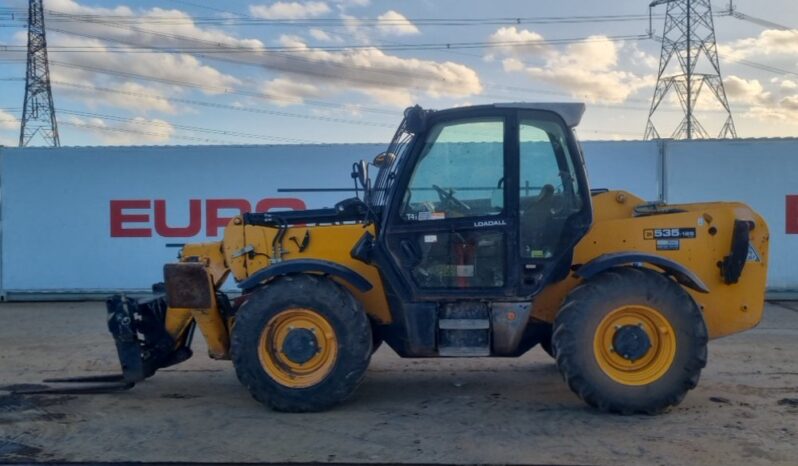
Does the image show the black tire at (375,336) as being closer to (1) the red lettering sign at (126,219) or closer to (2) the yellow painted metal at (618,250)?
(2) the yellow painted metal at (618,250)

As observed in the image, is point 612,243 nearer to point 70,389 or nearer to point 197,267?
point 197,267

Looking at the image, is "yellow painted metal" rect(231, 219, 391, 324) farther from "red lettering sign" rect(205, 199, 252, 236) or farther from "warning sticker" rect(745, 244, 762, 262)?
"red lettering sign" rect(205, 199, 252, 236)

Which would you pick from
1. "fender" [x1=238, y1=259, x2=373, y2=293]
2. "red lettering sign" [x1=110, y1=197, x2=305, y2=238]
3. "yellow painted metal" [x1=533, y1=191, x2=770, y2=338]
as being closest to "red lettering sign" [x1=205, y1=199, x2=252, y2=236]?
"red lettering sign" [x1=110, y1=197, x2=305, y2=238]

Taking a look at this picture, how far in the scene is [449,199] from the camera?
20.1 feet

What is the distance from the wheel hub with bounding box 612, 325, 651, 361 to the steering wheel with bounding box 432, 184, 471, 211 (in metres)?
1.50

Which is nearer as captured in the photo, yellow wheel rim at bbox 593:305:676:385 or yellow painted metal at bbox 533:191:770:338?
yellow wheel rim at bbox 593:305:676:385

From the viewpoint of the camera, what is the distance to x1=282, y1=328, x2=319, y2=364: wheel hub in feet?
19.9

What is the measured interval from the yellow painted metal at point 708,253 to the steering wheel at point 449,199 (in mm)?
981

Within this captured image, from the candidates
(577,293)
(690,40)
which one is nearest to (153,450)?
(577,293)

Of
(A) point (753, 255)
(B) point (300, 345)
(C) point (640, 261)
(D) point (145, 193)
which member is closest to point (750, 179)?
(A) point (753, 255)

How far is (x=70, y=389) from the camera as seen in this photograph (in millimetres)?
6891

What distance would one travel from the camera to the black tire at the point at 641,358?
584 centimetres

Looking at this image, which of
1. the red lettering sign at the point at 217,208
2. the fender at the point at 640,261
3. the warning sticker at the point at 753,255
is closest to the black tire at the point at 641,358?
the fender at the point at 640,261

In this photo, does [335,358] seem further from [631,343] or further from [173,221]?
[173,221]
